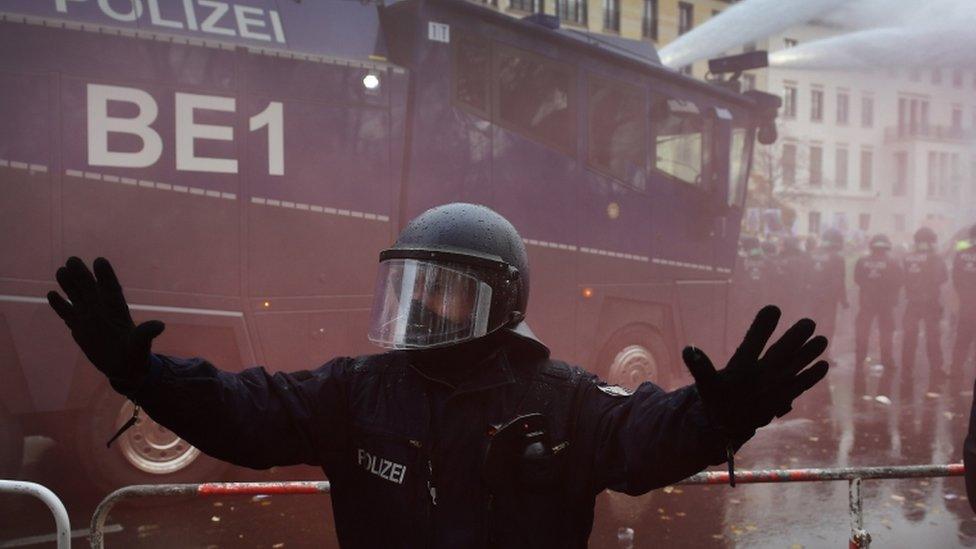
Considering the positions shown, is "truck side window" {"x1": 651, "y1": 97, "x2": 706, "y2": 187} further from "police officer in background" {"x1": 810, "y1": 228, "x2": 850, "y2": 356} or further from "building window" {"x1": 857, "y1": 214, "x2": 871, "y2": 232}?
"building window" {"x1": 857, "y1": 214, "x2": 871, "y2": 232}

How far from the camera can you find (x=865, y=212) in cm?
3816

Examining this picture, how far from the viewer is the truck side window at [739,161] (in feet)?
26.6

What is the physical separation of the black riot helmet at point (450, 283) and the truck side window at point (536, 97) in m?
4.16

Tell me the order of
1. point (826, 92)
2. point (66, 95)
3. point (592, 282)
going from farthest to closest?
point (826, 92) → point (592, 282) → point (66, 95)

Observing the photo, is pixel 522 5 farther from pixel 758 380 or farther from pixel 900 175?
pixel 758 380

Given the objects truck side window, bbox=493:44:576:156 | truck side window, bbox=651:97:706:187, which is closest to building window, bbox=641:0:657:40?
truck side window, bbox=651:97:706:187

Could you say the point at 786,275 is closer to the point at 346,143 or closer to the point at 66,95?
the point at 346,143

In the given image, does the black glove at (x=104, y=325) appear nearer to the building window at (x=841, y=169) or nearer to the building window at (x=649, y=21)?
the building window at (x=649, y=21)

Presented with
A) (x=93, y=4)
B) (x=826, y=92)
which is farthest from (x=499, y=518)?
(x=826, y=92)

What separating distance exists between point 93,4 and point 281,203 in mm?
1591

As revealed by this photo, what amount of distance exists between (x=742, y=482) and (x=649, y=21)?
34299mm

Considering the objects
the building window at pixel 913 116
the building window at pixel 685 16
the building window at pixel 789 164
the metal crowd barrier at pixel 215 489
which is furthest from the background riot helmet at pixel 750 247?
the building window at pixel 685 16

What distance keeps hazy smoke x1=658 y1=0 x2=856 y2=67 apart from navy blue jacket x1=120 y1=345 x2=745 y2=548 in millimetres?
9403

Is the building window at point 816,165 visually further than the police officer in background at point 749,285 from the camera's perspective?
Yes
